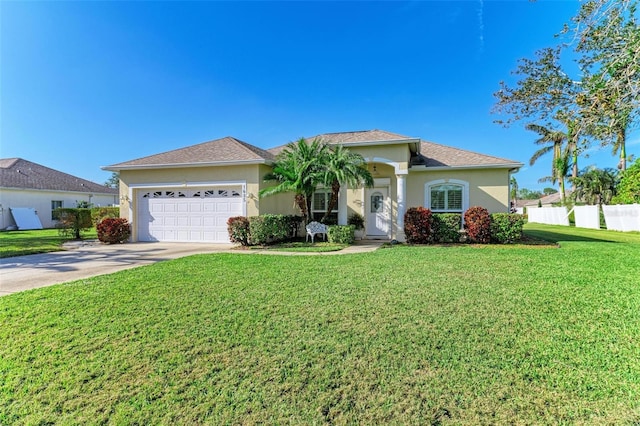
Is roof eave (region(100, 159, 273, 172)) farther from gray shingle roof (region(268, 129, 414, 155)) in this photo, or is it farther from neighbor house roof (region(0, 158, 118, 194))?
neighbor house roof (region(0, 158, 118, 194))

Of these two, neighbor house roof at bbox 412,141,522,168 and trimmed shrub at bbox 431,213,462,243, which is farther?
neighbor house roof at bbox 412,141,522,168

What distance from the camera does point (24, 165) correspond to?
2714cm

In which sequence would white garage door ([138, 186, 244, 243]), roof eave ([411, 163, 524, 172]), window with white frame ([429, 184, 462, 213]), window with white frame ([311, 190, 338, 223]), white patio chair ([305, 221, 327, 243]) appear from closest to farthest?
white patio chair ([305, 221, 327, 243])
roof eave ([411, 163, 524, 172])
white garage door ([138, 186, 244, 243])
window with white frame ([429, 184, 462, 213])
window with white frame ([311, 190, 338, 223])

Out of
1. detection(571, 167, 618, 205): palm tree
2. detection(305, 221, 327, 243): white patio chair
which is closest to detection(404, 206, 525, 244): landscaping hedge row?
detection(305, 221, 327, 243): white patio chair

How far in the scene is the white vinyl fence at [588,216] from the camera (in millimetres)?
22031

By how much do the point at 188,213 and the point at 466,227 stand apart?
39.8 ft

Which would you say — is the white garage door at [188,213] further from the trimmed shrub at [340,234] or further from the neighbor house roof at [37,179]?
the neighbor house roof at [37,179]

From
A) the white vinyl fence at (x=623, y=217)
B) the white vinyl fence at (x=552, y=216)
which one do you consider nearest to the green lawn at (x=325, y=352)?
the white vinyl fence at (x=623, y=217)

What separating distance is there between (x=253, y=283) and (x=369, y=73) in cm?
1548

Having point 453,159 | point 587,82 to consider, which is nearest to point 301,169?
point 453,159

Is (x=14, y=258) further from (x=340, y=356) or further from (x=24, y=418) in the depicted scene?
(x=340, y=356)

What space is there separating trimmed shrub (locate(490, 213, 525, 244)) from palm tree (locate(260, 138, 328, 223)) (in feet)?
23.0

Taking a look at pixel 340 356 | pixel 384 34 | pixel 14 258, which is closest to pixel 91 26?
pixel 14 258

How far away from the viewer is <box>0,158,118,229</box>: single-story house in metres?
22.0
